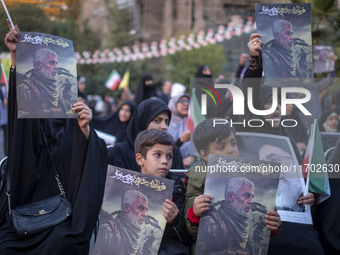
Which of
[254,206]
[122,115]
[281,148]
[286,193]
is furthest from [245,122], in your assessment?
[122,115]

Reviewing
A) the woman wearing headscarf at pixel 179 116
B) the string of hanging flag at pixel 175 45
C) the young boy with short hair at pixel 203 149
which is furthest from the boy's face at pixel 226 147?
the string of hanging flag at pixel 175 45

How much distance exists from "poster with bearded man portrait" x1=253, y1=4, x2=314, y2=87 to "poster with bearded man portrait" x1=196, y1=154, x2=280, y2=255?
32.4 inches

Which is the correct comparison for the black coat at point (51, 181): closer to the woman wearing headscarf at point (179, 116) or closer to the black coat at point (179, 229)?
the black coat at point (179, 229)

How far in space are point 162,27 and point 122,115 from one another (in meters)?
28.1

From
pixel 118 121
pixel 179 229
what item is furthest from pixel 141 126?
pixel 118 121

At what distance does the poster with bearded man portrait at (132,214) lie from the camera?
2.58m

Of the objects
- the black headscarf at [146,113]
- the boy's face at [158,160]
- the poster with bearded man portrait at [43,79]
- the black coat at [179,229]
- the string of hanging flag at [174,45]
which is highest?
the string of hanging flag at [174,45]

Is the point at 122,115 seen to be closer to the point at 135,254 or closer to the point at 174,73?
the point at 135,254

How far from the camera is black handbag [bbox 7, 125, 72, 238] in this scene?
2989mm

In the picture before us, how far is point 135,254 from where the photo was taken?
8.41ft

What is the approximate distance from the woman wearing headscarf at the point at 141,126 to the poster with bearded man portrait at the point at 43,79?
996 millimetres

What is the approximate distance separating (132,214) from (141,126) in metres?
1.65

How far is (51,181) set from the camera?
3.38 m

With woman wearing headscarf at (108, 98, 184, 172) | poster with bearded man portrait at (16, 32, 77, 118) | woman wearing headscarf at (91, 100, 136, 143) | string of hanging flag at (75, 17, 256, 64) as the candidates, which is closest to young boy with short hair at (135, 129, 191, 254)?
poster with bearded man portrait at (16, 32, 77, 118)
